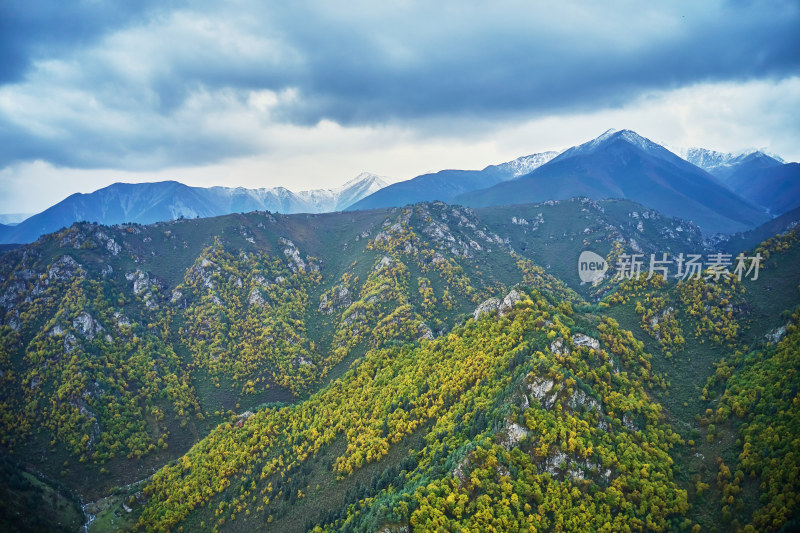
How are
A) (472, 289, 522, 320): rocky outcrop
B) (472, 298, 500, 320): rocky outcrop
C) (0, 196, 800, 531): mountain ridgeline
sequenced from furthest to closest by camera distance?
(472, 298, 500, 320): rocky outcrop, (472, 289, 522, 320): rocky outcrop, (0, 196, 800, 531): mountain ridgeline

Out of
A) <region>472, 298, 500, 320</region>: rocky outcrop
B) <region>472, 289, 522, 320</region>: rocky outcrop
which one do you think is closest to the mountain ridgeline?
<region>472, 289, 522, 320</region>: rocky outcrop

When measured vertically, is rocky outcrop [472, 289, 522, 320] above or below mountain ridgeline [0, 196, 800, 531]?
above

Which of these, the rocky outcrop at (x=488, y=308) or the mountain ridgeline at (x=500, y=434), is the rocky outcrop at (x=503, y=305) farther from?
the mountain ridgeline at (x=500, y=434)

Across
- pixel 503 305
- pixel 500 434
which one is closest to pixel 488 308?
pixel 503 305

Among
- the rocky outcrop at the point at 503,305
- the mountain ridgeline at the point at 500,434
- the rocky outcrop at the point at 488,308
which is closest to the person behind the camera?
the mountain ridgeline at the point at 500,434

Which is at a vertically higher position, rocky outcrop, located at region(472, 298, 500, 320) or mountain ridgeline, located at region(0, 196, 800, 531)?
rocky outcrop, located at region(472, 298, 500, 320)

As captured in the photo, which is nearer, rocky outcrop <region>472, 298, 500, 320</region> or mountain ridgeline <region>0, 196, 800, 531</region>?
mountain ridgeline <region>0, 196, 800, 531</region>

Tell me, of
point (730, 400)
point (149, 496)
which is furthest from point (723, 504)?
point (149, 496)

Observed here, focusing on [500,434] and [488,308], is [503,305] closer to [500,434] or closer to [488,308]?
[488,308]

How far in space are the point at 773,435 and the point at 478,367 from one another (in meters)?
79.6

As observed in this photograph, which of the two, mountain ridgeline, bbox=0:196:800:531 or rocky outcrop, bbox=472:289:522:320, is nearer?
mountain ridgeline, bbox=0:196:800:531

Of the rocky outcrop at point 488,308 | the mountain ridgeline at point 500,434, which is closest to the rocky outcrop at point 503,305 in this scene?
the rocky outcrop at point 488,308

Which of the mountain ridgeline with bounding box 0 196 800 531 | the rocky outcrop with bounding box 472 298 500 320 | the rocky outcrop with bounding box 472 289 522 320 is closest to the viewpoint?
the mountain ridgeline with bounding box 0 196 800 531

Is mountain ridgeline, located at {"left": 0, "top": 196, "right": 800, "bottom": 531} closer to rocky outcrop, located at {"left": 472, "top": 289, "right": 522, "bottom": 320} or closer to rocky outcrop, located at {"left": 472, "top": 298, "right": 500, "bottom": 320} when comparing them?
rocky outcrop, located at {"left": 472, "top": 289, "right": 522, "bottom": 320}
